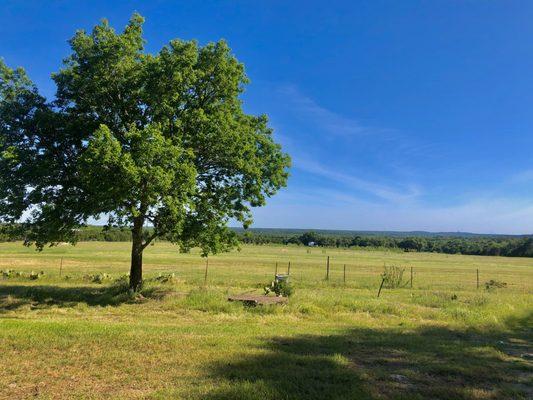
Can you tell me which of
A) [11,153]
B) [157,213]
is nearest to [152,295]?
[157,213]

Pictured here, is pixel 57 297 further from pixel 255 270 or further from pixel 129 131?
pixel 255 270

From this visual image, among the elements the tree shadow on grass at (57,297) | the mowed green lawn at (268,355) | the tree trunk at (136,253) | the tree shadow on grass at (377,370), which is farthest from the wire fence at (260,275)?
the tree shadow on grass at (377,370)

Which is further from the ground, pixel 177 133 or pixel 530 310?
pixel 177 133

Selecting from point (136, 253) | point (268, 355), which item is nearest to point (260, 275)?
point (136, 253)

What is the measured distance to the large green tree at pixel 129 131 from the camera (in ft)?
60.2

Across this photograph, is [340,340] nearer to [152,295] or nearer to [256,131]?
[152,295]

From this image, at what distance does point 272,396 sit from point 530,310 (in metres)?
16.5

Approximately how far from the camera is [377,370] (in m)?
7.80

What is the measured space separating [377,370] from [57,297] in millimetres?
16025

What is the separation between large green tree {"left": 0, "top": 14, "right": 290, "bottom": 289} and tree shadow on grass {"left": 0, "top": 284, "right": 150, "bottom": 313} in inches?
86.7

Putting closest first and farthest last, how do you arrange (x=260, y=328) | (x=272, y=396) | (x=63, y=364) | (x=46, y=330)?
(x=272, y=396)
(x=63, y=364)
(x=46, y=330)
(x=260, y=328)

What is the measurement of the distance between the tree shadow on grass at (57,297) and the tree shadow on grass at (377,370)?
1088cm

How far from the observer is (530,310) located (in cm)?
1889

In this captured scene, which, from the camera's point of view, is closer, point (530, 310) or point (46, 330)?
point (46, 330)
